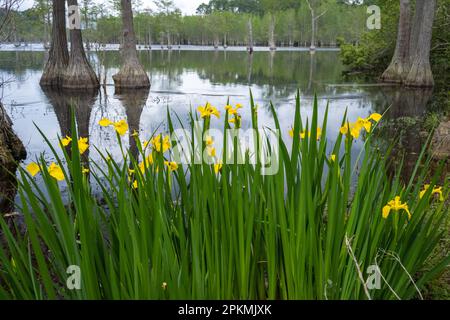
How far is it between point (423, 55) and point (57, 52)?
1135cm

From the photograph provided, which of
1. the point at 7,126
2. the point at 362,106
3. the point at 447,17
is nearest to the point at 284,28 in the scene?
the point at 447,17

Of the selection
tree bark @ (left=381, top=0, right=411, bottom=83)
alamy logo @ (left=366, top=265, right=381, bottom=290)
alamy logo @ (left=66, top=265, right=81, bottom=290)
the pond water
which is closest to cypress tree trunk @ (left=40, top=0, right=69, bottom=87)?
the pond water

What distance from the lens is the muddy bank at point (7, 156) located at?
4583 millimetres

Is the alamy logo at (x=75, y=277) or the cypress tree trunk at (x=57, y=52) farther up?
the cypress tree trunk at (x=57, y=52)

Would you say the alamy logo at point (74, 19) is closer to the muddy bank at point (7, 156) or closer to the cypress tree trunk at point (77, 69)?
the cypress tree trunk at point (77, 69)

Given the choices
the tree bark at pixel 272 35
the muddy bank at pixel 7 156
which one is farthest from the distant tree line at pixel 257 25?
the muddy bank at pixel 7 156

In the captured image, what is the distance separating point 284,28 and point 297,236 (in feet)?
248

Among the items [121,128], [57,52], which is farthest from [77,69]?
[121,128]

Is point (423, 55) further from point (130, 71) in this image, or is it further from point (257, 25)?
point (257, 25)

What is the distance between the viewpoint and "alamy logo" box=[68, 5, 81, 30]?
13.6 meters

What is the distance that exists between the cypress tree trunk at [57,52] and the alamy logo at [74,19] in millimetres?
284

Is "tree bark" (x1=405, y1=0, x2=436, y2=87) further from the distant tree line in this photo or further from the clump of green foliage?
the distant tree line

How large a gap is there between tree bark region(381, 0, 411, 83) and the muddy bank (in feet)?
47.0
